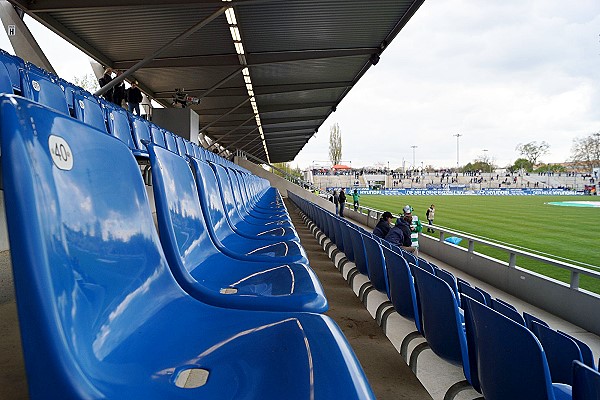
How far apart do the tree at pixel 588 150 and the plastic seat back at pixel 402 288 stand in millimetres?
68156

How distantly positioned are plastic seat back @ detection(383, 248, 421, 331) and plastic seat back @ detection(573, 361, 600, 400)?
1.04 meters

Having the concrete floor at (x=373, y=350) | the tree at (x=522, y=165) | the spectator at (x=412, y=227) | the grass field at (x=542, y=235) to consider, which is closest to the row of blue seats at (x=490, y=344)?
the concrete floor at (x=373, y=350)

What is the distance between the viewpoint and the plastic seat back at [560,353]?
65.2 inches

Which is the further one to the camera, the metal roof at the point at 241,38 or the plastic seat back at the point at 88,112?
the metal roof at the point at 241,38

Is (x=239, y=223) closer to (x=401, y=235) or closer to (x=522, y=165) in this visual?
(x=401, y=235)

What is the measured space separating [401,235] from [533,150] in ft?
280

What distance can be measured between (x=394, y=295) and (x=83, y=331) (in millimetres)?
1946

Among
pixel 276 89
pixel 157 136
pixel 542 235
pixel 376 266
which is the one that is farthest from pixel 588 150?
pixel 376 266

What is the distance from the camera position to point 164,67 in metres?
11.6

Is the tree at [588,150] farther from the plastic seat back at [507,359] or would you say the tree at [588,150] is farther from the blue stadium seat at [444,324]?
the plastic seat back at [507,359]

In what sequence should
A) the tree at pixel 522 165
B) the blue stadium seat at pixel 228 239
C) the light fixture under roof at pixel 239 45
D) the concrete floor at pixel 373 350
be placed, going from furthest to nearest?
→ the tree at pixel 522 165, the light fixture under roof at pixel 239 45, the blue stadium seat at pixel 228 239, the concrete floor at pixel 373 350

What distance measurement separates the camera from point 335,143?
91.2 meters

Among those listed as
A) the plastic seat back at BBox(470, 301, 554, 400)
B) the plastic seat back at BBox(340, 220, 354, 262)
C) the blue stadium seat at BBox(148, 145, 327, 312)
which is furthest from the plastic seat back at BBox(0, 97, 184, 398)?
the plastic seat back at BBox(340, 220, 354, 262)

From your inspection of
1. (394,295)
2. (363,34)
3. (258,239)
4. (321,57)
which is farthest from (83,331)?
(321,57)
